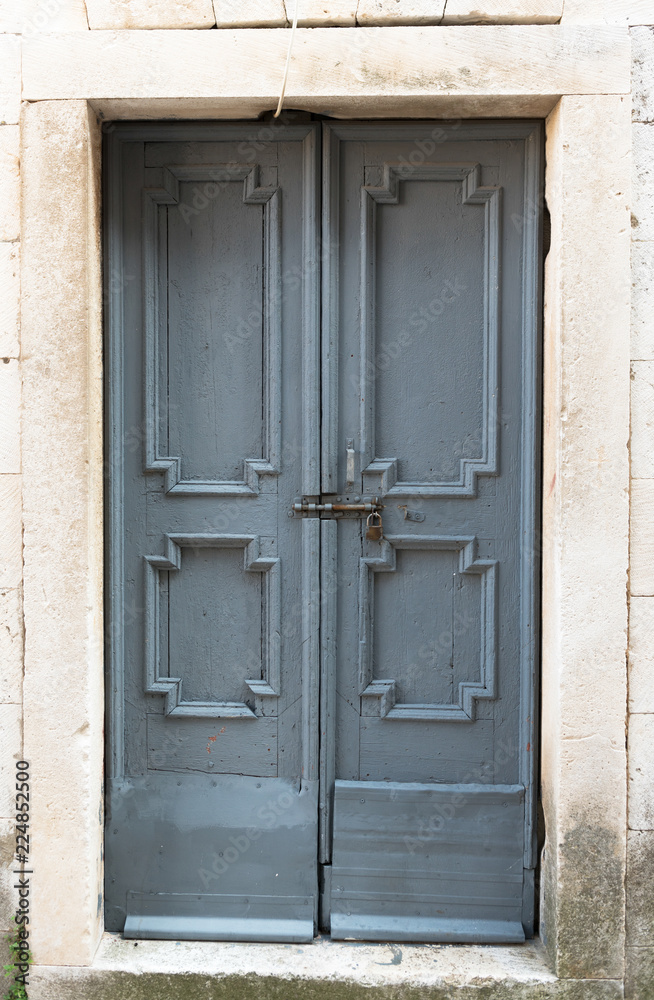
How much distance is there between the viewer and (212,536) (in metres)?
2.62

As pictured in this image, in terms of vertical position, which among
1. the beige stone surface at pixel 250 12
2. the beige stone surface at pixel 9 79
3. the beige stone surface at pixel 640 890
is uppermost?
the beige stone surface at pixel 250 12

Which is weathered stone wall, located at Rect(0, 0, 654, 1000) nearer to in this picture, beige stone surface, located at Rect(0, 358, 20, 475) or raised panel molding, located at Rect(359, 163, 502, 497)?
beige stone surface, located at Rect(0, 358, 20, 475)

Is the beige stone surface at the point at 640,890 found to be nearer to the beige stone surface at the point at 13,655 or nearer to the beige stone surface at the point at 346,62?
the beige stone surface at the point at 13,655

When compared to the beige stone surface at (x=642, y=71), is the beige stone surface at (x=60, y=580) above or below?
below

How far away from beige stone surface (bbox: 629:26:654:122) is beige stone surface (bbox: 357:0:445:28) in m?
0.61

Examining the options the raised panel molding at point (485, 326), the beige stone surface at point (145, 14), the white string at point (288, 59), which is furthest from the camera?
the raised panel molding at point (485, 326)

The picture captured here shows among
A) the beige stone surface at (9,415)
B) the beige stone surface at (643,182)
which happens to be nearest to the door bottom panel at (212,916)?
the beige stone surface at (9,415)

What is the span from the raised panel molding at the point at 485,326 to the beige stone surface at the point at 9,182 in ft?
3.66

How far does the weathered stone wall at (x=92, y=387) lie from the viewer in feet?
7.79

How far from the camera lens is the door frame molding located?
236cm

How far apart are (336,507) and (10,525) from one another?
1065 mm

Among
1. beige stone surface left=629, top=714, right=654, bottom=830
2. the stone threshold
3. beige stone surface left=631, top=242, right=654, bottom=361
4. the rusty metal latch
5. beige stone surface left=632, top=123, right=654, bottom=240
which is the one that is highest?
beige stone surface left=632, top=123, right=654, bottom=240

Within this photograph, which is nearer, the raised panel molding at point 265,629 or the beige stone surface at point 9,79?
the beige stone surface at point 9,79

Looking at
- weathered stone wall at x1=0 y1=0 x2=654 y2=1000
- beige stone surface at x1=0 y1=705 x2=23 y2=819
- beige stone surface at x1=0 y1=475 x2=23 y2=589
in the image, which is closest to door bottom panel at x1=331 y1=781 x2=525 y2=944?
weathered stone wall at x1=0 y1=0 x2=654 y2=1000
